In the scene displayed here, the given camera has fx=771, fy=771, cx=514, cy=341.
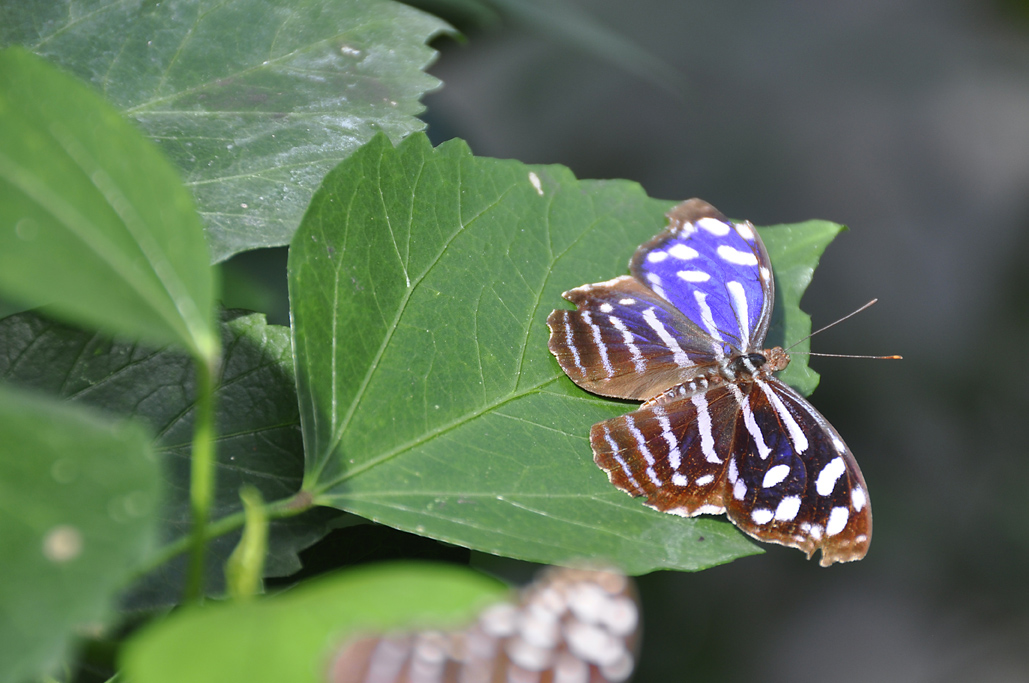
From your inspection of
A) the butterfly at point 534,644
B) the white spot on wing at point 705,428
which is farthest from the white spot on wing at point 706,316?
the butterfly at point 534,644

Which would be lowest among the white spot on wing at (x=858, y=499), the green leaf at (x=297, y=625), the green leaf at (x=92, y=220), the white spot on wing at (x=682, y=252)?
the white spot on wing at (x=858, y=499)

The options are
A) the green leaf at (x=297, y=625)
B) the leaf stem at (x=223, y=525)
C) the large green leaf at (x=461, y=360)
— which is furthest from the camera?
the large green leaf at (x=461, y=360)

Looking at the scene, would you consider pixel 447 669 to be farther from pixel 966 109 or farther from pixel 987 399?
pixel 966 109

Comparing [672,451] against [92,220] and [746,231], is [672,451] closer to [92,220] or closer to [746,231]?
[746,231]

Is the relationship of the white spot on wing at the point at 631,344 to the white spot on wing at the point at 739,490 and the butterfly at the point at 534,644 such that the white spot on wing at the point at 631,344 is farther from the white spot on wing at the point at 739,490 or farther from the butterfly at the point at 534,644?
the butterfly at the point at 534,644

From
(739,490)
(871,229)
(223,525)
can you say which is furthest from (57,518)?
(871,229)

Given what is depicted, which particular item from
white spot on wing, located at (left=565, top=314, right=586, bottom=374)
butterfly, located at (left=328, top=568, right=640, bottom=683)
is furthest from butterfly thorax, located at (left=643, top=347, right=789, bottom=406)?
butterfly, located at (left=328, top=568, right=640, bottom=683)
